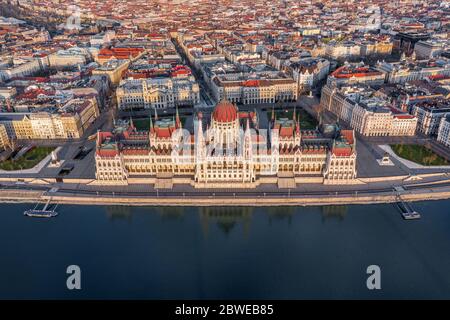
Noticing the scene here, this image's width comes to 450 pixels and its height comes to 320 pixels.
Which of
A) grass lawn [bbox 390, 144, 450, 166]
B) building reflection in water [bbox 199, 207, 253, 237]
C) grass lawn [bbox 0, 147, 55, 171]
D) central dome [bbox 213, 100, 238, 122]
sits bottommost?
building reflection in water [bbox 199, 207, 253, 237]

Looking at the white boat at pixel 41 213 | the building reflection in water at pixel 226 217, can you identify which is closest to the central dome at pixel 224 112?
the building reflection in water at pixel 226 217

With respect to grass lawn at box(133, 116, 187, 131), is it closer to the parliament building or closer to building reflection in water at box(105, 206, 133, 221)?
the parliament building

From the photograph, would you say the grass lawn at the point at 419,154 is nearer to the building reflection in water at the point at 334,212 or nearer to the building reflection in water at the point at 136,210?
the building reflection in water at the point at 334,212

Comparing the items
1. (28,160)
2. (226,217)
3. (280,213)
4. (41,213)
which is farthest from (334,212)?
(28,160)

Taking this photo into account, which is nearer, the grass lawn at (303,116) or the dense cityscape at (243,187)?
the dense cityscape at (243,187)

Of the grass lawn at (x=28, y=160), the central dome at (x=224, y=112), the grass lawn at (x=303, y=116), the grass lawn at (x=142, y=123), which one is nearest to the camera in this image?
the central dome at (x=224, y=112)

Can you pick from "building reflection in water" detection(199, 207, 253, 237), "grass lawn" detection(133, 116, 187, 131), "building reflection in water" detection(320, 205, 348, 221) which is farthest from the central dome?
"grass lawn" detection(133, 116, 187, 131)

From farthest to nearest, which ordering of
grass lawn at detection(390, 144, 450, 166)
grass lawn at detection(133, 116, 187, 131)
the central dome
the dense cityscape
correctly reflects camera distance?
1. grass lawn at detection(133, 116, 187, 131)
2. grass lawn at detection(390, 144, 450, 166)
3. the central dome
4. the dense cityscape
